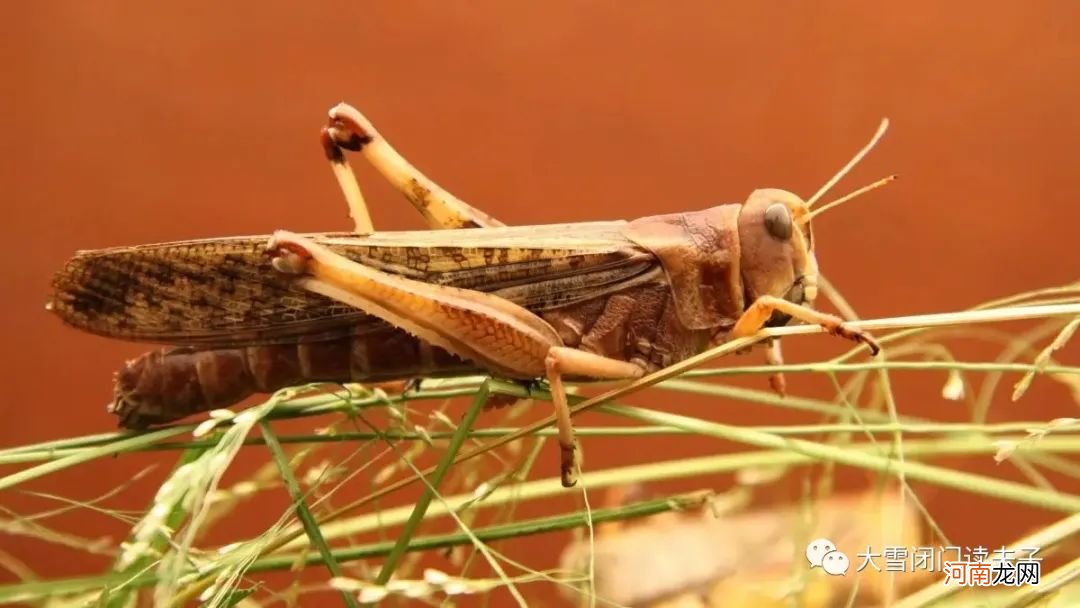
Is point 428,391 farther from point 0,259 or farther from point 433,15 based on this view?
point 0,259

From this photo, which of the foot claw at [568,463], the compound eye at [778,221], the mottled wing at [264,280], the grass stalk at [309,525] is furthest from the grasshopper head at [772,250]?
the grass stalk at [309,525]

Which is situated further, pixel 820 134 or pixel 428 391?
pixel 820 134

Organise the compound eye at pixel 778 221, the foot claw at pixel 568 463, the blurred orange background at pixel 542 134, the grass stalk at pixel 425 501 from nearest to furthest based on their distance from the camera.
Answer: the grass stalk at pixel 425 501 → the foot claw at pixel 568 463 → the compound eye at pixel 778 221 → the blurred orange background at pixel 542 134

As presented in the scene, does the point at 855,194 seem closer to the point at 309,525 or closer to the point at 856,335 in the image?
the point at 856,335

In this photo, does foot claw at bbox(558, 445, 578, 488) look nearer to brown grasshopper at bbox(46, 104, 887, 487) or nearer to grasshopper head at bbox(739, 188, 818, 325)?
brown grasshopper at bbox(46, 104, 887, 487)

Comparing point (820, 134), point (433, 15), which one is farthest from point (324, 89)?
point (820, 134)

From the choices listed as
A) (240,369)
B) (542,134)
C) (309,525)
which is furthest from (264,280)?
(542,134)

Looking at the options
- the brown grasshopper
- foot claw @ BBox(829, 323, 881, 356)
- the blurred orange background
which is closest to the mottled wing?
the brown grasshopper

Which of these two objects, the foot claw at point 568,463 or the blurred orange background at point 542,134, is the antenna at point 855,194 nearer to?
the foot claw at point 568,463
